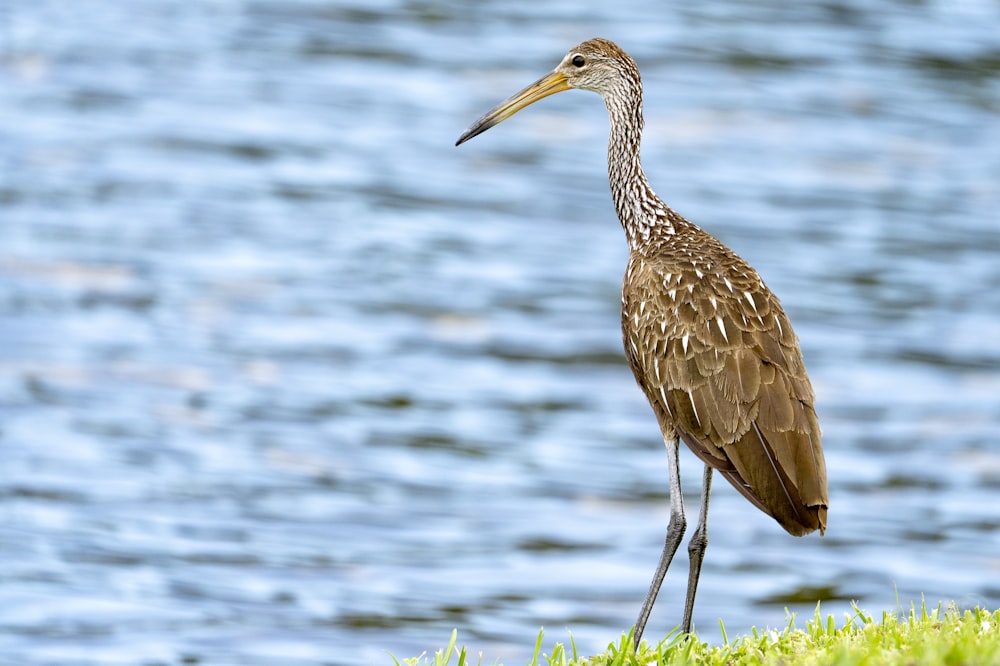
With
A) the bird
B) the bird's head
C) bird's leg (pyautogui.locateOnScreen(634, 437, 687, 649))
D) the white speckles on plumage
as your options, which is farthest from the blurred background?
the bird's head

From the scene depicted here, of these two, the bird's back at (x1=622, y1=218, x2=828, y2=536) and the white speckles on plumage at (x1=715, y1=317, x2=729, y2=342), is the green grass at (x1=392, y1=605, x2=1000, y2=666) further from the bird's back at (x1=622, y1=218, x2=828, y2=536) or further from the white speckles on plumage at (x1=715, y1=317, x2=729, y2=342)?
the white speckles on plumage at (x1=715, y1=317, x2=729, y2=342)

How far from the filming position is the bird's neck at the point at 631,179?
9.41 meters

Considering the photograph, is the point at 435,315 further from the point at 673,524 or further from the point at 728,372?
the point at 728,372

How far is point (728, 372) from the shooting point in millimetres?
8203

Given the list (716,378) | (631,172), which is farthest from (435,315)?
(716,378)

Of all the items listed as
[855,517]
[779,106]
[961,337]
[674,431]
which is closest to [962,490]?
[855,517]

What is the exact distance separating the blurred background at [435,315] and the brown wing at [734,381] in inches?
99.0

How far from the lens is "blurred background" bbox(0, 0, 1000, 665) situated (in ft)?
47.8

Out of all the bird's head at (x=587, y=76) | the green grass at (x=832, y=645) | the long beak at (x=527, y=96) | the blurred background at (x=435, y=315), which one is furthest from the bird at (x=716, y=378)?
the blurred background at (x=435, y=315)

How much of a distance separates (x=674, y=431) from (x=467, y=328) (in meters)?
11.0

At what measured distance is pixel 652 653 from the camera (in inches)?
302

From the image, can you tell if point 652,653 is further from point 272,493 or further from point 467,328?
point 467,328

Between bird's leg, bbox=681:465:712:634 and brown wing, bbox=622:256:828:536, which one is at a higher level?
brown wing, bbox=622:256:828:536

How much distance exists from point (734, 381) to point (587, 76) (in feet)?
7.96
